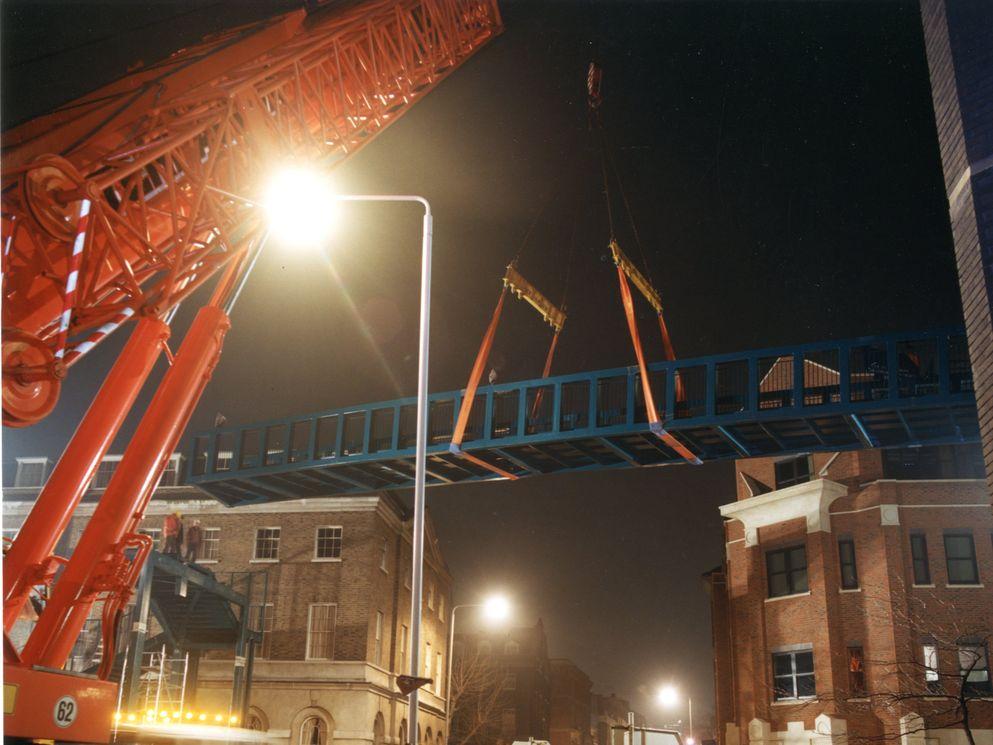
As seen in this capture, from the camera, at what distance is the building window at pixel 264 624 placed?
133ft

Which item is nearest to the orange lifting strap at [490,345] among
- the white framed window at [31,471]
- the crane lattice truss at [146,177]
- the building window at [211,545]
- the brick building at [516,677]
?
the crane lattice truss at [146,177]

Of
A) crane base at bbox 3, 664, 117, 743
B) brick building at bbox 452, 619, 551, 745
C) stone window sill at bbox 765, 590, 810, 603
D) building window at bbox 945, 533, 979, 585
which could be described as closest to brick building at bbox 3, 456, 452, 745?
stone window sill at bbox 765, 590, 810, 603

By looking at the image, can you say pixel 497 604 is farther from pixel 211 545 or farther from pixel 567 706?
pixel 567 706

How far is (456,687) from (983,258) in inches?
2191

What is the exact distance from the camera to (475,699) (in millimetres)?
64562

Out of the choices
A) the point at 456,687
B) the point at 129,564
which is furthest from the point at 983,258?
the point at 456,687

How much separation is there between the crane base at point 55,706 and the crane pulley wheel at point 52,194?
4049 mm

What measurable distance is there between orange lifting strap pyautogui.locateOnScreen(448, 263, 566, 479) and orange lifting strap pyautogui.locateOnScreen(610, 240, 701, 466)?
120 inches

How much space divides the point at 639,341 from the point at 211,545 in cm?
2642

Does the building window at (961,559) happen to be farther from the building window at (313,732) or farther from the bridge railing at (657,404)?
the building window at (313,732)

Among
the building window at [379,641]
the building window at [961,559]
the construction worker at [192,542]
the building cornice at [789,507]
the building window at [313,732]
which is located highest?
the building cornice at [789,507]

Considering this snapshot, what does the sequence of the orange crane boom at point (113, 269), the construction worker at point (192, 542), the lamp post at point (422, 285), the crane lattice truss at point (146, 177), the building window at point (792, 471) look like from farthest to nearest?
1. the construction worker at point (192, 542)
2. the building window at point (792, 471)
3. the lamp post at point (422, 285)
4. the crane lattice truss at point (146, 177)
5. the orange crane boom at point (113, 269)

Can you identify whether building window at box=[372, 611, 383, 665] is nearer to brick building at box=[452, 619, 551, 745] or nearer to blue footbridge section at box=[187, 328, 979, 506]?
blue footbridge section at box=[187, 328, 979, 506]

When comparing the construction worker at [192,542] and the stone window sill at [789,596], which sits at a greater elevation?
the construction worker at [192,542]
